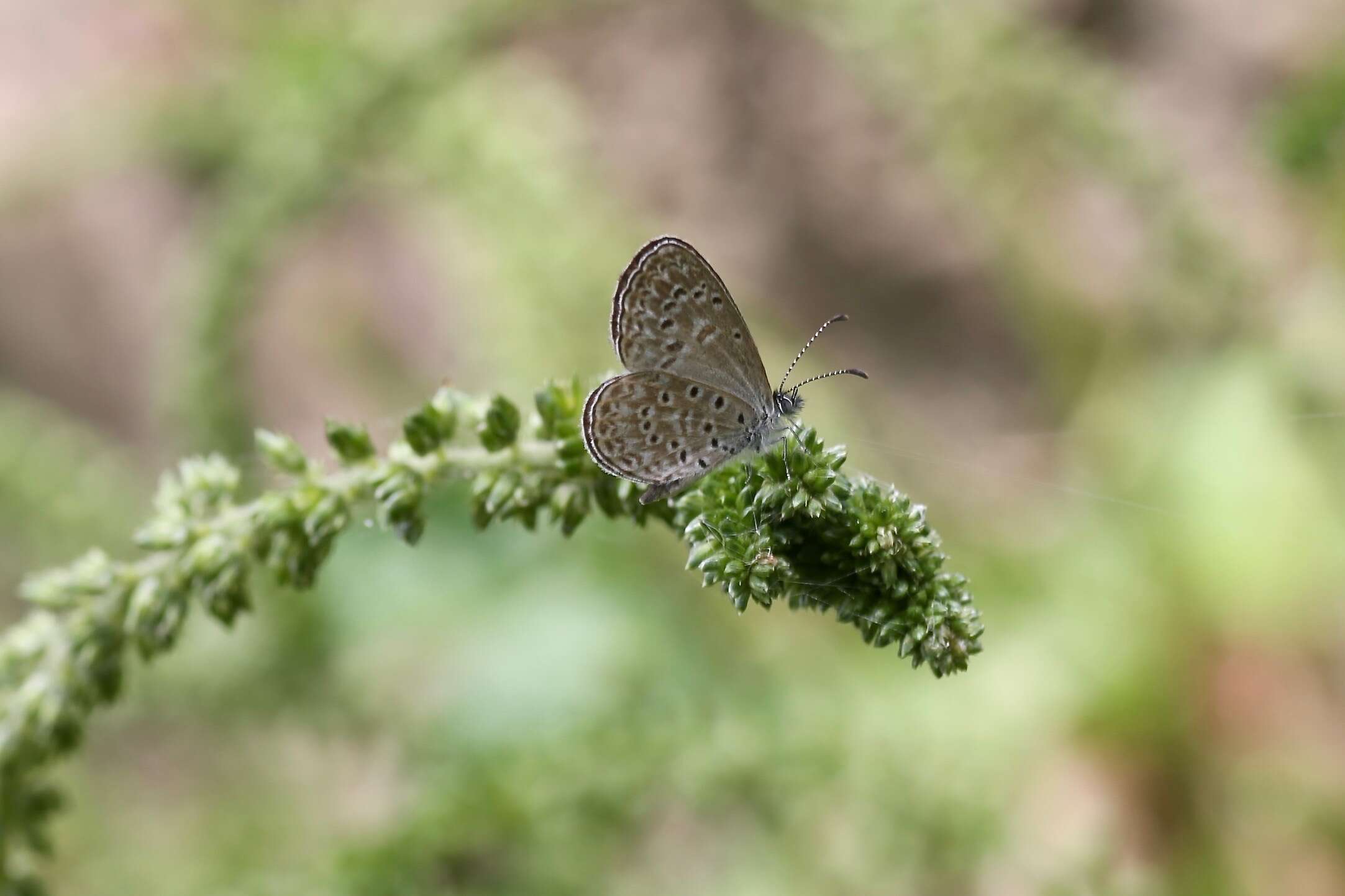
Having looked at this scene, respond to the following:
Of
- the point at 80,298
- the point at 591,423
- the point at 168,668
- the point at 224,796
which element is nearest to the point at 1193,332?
the point at 591,423

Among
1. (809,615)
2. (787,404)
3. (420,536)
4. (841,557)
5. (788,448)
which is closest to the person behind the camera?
(841,557)

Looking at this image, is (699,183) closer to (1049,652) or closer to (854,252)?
(854,252)

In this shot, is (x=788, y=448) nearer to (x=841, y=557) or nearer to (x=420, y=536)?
(x=841, y=557)

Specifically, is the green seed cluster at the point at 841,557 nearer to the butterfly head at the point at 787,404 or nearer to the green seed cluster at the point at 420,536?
the green seed cluster at the point at 420,536

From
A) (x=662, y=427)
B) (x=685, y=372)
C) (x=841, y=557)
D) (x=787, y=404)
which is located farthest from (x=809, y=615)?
(x=841, y=557)

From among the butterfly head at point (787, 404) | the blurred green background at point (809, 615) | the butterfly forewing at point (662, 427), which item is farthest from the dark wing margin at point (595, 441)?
the blurred green background at point (809, 615)

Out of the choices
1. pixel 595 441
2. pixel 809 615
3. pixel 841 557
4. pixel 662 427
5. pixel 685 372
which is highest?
pixel 809 615

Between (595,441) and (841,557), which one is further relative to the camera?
(595,441)
